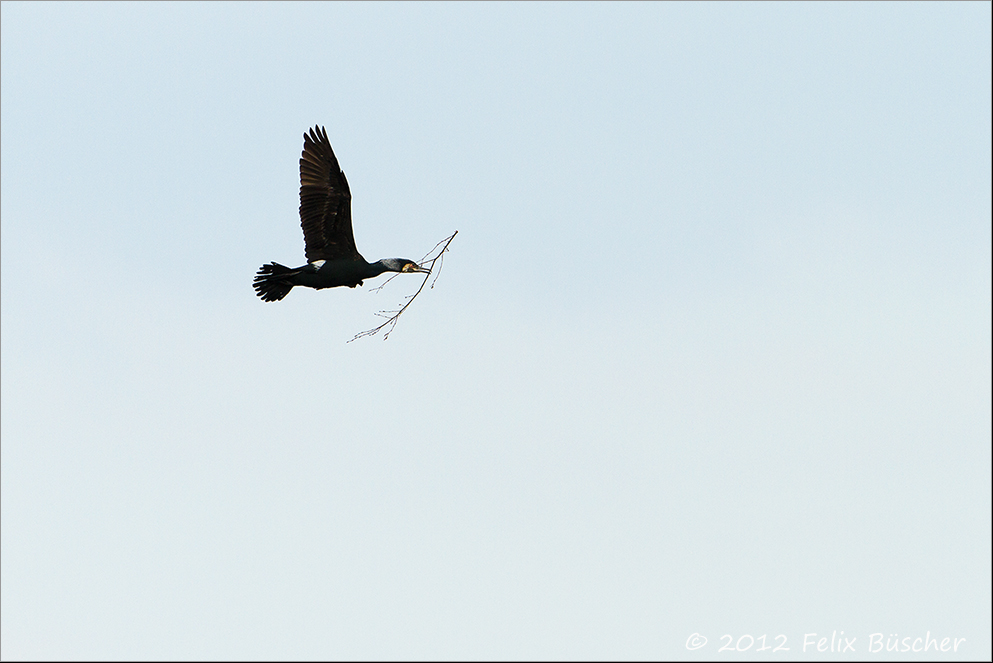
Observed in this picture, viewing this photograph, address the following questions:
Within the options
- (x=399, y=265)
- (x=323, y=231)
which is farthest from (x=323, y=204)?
(x=399, y=265)

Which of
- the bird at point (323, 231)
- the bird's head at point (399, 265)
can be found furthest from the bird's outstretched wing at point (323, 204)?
the bird's head at point (399, 265)

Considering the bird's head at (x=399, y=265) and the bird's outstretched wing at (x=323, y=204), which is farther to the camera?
the bird's outstretched wing at (x=323, y=204)

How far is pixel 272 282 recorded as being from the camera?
14.3 m

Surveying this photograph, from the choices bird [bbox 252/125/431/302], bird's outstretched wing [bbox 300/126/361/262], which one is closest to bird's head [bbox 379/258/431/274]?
bird [bbox 252/125/431/302]

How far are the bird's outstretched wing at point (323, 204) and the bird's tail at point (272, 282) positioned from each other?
754 mm

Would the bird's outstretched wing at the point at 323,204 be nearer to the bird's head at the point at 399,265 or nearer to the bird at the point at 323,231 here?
the bird at the point at 323,231

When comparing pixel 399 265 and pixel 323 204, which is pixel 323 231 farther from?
pixel 399 265

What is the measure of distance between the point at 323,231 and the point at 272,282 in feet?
4.24

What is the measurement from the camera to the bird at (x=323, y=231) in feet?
47.1

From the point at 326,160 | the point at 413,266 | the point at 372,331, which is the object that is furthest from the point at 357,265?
the point at 372,331

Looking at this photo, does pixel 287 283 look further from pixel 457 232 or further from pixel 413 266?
pixel 457 232

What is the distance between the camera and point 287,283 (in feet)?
47.2

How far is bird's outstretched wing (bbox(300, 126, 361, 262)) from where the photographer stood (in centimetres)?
1494

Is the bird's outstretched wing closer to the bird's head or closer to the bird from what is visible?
the bird
